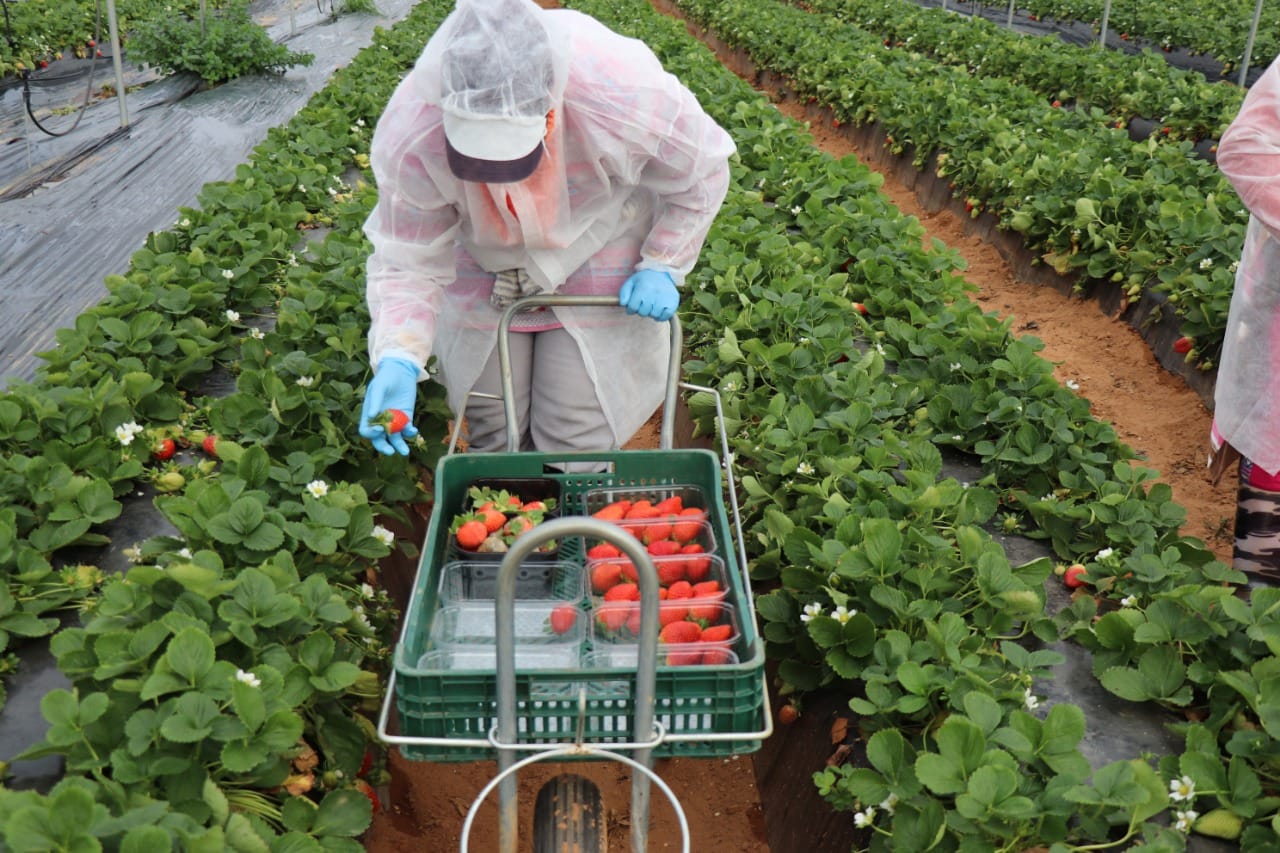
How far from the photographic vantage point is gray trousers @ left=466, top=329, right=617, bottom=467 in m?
3.25

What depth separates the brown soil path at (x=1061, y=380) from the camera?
3020mm

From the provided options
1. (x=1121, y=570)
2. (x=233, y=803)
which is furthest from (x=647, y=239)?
(x=233, y=803)

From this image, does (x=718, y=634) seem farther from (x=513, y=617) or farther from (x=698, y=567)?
(x=513, y=617)

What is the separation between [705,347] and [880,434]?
1.14 meters

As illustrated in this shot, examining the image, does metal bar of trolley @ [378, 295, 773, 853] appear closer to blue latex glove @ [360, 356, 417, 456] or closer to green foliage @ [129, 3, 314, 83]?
blue latex glove @ [360, 356, 417, 456]

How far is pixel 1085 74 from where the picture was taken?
1086cm

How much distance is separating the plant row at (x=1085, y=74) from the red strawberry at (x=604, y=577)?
290 inches

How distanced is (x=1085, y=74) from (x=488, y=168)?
1011 centimetres

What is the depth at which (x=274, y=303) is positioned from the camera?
4688mm

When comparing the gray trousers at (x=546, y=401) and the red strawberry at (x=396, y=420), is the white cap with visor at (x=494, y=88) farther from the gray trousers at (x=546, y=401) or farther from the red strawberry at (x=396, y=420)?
the gray trousers at (x=546, y=401)

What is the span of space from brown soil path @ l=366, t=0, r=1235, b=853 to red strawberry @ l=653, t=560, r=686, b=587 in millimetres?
959

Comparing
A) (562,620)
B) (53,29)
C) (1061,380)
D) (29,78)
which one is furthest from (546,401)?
(53,29)

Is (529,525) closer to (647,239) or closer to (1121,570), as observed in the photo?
(647,239)

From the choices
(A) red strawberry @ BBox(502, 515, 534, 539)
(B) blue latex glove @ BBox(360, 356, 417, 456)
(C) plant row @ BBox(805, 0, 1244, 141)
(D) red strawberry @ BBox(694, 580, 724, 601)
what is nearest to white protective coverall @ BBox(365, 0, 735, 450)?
(B) blue latex glove @ BBox(360, 356, 417, 456)
